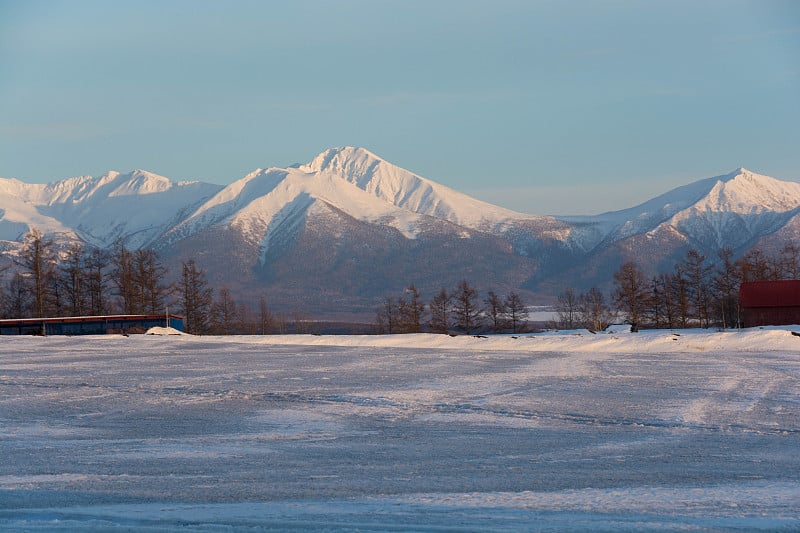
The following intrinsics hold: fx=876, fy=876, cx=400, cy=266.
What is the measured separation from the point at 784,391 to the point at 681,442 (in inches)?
→ 264

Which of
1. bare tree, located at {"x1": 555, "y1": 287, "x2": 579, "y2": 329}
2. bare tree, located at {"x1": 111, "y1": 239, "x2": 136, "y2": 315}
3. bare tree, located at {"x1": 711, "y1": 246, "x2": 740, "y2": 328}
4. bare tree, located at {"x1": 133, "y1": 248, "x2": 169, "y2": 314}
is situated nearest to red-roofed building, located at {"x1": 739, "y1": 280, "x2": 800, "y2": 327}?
bare tree, located at {"x1": 711, "y1": 246, "x2": 740, "y2": 328}

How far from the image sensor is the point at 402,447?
39.3ft

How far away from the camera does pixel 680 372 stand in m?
22.1

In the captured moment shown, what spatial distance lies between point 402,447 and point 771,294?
51.9 m

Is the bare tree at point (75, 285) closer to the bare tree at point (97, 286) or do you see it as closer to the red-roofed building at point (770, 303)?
the bare tree at point (97, 286)

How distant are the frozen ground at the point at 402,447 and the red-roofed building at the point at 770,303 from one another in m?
36.0

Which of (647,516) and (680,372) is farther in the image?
(680,372)

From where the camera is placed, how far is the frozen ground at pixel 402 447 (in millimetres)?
8461

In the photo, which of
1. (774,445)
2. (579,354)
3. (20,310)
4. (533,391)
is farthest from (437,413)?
(20,310)

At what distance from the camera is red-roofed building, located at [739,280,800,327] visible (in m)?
56.8

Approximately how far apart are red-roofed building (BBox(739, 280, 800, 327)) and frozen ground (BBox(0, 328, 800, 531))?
36046mm

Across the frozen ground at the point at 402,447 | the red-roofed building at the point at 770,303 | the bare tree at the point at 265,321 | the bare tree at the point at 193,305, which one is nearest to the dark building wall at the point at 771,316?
the red-roofed building at the point at 770,303

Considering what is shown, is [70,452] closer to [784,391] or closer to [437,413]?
[437,413]

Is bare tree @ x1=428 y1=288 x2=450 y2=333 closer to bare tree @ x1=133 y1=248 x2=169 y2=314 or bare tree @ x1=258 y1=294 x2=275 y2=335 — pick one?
bare tree @ x1=258 y1=294 x2=275 y2=335
